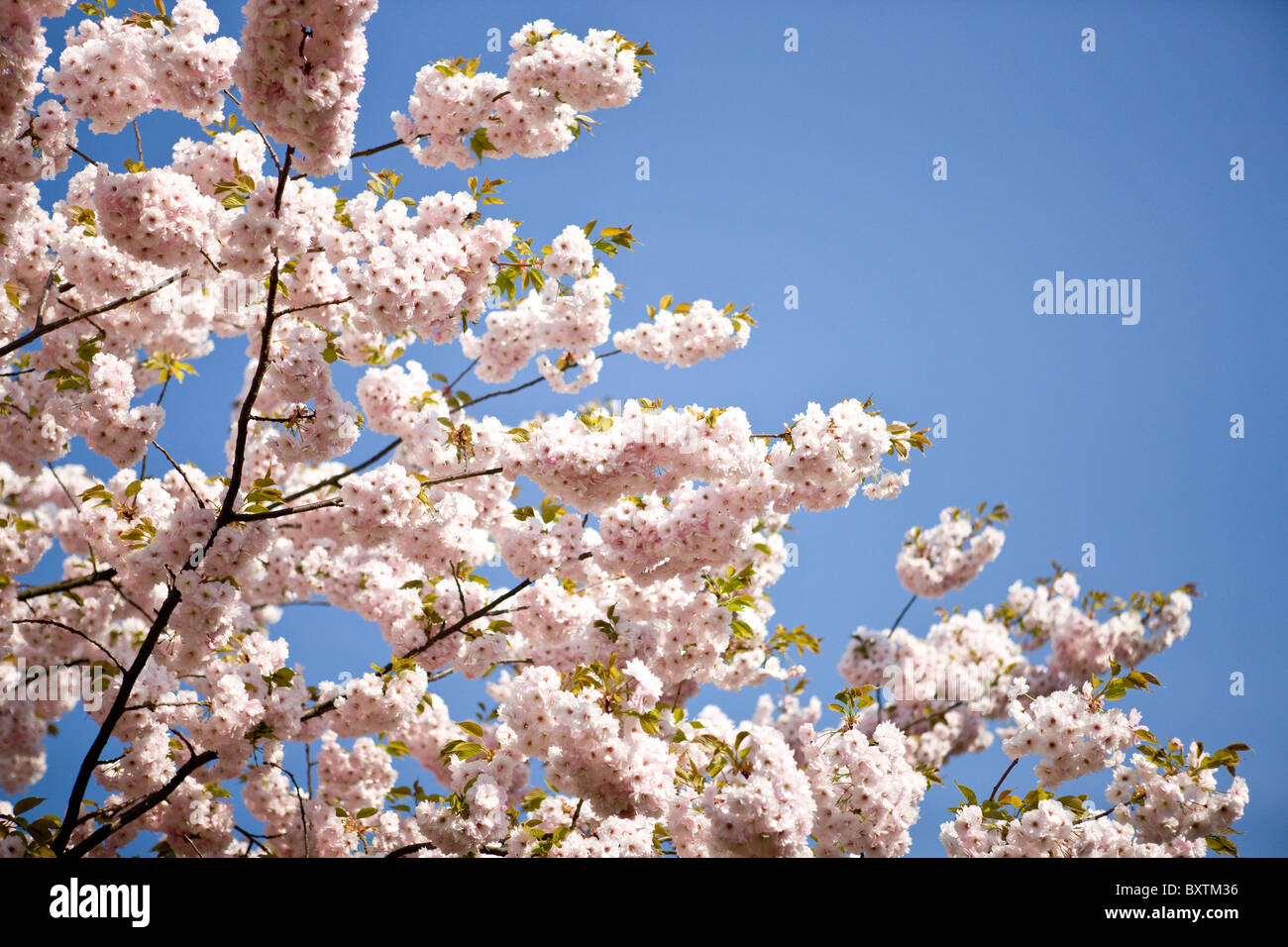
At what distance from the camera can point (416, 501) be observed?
15.9ft

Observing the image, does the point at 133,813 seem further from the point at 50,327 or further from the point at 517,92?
the point at 517,92

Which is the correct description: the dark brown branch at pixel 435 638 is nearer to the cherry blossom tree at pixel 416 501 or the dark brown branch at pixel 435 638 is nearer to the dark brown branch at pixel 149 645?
the cherry blossom tree at pixel 416 501

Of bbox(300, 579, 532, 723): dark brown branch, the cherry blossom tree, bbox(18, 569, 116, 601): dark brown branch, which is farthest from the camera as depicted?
bbox(18, 569, 116, 601): dark brown branch

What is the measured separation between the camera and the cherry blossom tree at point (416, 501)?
3.85 m

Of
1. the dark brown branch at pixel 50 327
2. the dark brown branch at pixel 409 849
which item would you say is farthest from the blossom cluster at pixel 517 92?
the dark brown branch at pixel 409 849

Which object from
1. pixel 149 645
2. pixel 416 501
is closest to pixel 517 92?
pixel 416 501

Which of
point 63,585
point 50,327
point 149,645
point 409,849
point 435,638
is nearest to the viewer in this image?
point 149,645

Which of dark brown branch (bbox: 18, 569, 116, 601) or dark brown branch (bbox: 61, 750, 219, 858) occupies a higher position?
dark brown branch (bbox: 18, 569, 116, 601)

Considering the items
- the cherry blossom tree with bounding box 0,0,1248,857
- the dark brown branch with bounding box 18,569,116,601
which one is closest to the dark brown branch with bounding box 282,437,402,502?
the cherry blossom tree with bounding box 0,0,1248,857

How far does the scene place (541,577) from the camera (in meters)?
5.27

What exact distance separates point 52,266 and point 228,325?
A: 1.18 metres

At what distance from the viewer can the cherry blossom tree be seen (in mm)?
3852

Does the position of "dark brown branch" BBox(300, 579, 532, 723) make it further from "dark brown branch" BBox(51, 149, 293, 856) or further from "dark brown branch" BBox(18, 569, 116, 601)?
"dark brown branch" BBox(18, 569, 116, 601)
